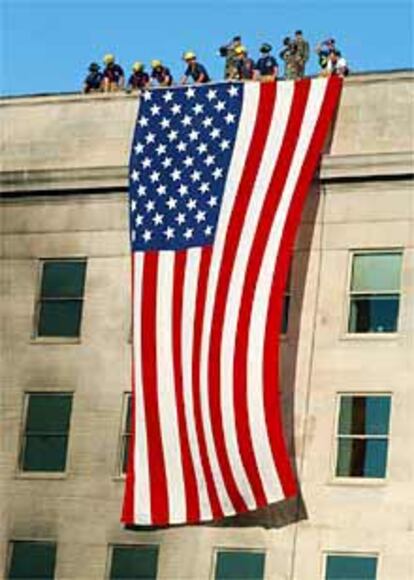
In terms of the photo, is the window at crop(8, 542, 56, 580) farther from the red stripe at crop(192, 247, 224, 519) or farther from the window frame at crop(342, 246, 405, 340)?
the window frame at crop(342, 246, 405, 340)

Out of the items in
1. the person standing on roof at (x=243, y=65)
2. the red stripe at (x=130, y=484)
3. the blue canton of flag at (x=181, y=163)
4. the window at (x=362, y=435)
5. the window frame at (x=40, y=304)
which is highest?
the person standing on roof at (x=243, y=65)

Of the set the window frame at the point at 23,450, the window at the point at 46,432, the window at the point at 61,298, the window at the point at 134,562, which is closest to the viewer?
the window at the point at 134,562

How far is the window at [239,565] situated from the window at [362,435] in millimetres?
2533

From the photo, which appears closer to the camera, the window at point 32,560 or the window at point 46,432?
the window at point 32,560

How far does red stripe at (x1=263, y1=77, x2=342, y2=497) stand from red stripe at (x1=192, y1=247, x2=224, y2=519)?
152 centimetres

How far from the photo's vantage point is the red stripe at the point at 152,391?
1443 inches

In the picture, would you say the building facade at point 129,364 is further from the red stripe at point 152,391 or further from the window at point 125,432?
the red stripe at point 152,391

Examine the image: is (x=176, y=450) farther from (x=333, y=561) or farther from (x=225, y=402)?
(x=333, y=561)

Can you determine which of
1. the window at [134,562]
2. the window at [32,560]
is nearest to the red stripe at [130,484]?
the window at [134,562]

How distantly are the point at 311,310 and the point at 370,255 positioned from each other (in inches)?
69.2

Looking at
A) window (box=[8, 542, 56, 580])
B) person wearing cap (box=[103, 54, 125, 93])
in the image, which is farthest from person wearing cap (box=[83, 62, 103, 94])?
window (box=[8, 542, 56, 580])

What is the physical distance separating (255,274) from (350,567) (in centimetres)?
657

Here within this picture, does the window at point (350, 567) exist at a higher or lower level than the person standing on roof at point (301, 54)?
lower

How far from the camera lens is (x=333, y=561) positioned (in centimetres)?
3559
